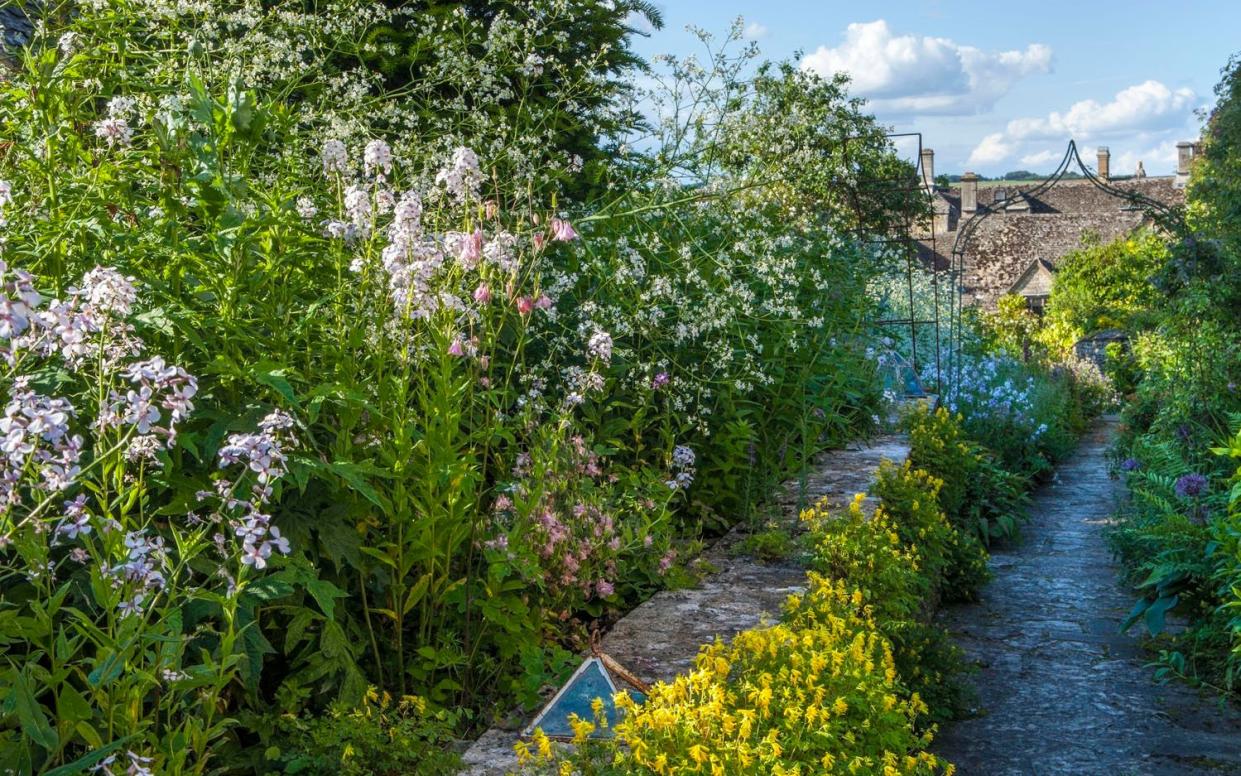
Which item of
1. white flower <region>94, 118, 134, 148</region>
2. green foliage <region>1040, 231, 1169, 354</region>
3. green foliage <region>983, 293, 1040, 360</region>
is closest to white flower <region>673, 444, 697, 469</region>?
white flower <region>94, 118, 134, 148</region>

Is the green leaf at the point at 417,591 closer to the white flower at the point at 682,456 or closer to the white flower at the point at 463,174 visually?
the white flower at the point at 463,174

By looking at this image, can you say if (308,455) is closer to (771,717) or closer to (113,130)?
(113,130)

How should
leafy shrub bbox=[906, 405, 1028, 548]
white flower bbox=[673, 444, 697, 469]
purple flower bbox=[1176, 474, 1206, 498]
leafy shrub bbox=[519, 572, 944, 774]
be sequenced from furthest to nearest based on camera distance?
leafy shrub bbox=[906, 405, 1028, 548] < purple flower bbox=[1176, 474, 1206, 498] < white flower bbox=[673, 444, 697, 469] < leafy shrub bbox=[519, 572, 944, 774]

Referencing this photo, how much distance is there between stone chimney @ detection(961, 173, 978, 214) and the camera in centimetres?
4319

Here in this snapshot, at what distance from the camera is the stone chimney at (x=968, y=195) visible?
142 feet

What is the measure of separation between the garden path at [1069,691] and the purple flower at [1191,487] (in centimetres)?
94

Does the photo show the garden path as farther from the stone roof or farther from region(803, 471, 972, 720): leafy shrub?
the stone roof

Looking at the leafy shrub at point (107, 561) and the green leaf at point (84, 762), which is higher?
the leafy shrub at point (107, 561)

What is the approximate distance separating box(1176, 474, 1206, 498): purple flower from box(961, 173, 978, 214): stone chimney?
38235 mm

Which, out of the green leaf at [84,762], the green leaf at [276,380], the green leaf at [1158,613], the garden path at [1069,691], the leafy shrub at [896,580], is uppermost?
the green leaf at [276,380]

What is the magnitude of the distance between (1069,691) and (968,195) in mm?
40191

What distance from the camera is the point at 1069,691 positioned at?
19.7 ft

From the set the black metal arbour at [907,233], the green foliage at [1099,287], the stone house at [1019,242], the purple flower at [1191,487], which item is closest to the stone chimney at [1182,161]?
the stone house at [1019,242]

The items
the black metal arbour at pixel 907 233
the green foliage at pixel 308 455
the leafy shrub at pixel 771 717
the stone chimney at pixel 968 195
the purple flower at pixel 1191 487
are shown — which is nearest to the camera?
the green foliage at pixel 308 455
